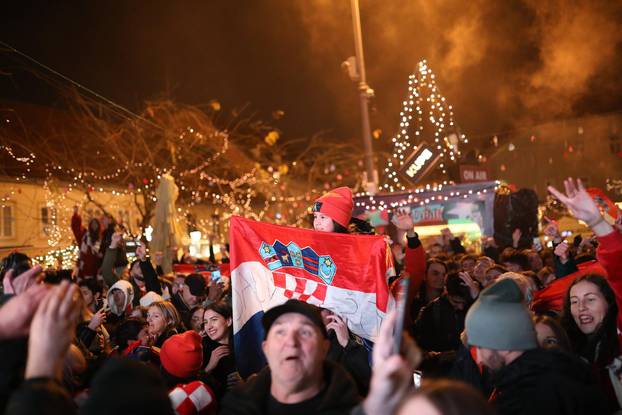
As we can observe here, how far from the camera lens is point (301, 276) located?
18.7 feet

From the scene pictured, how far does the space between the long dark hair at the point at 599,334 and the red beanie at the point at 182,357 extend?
267 centimetres

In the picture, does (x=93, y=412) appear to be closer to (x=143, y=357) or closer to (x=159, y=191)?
(x=143, y=357)

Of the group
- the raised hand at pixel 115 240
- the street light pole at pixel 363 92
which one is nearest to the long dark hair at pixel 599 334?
the raised hand at pixel 115 240

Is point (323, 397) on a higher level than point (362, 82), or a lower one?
lower

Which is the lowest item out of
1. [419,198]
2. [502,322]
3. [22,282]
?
[502,322]

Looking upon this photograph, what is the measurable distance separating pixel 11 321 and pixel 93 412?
2.46 ft

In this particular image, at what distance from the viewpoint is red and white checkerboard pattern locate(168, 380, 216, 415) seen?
170 inches

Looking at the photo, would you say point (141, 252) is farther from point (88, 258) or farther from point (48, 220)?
point (48, 220)

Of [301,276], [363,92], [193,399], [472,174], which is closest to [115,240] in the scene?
[301,276]

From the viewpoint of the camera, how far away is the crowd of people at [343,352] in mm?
2557

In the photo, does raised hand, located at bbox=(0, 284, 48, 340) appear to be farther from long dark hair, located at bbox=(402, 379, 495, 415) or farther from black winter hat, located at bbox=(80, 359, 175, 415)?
long dark hair, located at bbox=(402, 379, 495, 415)

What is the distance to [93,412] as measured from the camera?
99.3 inches

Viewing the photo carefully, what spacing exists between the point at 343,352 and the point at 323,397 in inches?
56.5

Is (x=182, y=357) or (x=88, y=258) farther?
(x=88, y=258)
